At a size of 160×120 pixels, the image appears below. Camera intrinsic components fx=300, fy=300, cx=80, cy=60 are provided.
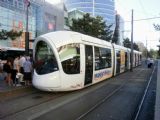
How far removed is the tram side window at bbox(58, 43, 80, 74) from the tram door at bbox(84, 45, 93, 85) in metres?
1.03

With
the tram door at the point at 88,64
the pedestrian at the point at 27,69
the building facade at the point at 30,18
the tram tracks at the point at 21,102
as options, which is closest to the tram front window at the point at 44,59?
the pedestrian at the point at 27,69

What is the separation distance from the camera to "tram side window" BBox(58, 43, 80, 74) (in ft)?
44.7

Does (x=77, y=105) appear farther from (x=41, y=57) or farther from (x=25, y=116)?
(x=41, y=57)

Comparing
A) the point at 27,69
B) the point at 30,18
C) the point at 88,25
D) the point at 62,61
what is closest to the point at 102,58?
the point at 27,69

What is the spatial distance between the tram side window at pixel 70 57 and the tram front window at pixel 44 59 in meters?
0.41

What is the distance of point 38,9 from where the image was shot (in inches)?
2266

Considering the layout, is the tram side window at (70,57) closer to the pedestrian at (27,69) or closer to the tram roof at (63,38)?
the tram roof at (63,38)

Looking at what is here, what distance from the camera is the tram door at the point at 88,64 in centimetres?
1544

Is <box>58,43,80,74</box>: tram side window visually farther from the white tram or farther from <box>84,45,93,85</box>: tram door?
<box>84,45,93,85</box>: tram door

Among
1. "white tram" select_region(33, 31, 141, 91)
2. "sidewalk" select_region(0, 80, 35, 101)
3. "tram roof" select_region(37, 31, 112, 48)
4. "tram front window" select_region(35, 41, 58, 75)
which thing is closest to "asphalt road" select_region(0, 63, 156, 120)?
"sidewalk" select_region(0, 80, 35, 101)

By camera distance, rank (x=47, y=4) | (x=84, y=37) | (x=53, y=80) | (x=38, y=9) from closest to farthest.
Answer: (x=53, y=80) < (x=84, y=37) < (x=38, y=9) < (x=47, y=4)

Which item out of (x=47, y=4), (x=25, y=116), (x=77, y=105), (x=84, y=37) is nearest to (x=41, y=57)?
(x=84, y=37)

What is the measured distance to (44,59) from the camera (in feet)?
46.4

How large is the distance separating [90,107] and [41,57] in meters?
4.26
